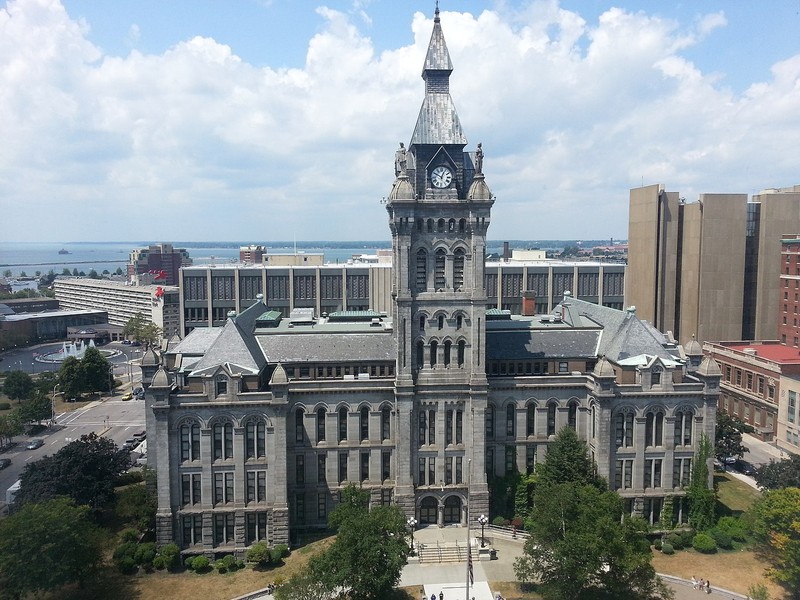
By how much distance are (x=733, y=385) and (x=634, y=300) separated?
40.8 meters

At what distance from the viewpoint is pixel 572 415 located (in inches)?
3061

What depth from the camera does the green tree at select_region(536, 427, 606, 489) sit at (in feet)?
230

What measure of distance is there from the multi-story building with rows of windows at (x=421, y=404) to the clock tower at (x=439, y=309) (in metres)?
0.18

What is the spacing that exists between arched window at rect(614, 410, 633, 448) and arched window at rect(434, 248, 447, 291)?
27789 mm

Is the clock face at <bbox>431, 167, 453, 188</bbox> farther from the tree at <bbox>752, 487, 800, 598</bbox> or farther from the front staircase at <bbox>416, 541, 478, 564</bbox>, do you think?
the tree at <bbox>752, 487, 800, 598</bbox>

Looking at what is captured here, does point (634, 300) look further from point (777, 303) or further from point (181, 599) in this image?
point (181, 599)

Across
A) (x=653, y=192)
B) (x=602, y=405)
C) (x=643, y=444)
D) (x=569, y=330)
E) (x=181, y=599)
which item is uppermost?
(x=653, y=192)

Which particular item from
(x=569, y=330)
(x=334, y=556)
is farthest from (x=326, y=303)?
(x=334, y=556)

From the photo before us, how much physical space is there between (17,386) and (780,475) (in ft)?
482

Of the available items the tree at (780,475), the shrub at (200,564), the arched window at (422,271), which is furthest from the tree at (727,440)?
the shrub at (200,564)

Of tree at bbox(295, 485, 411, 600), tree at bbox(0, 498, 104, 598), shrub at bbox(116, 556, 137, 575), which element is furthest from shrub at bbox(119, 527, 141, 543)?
tree at bbox(295, 485, 411, 600)

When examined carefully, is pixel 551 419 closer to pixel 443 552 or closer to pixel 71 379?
pixel 443 552

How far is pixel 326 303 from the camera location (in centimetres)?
16925

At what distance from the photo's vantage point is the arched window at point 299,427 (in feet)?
243
